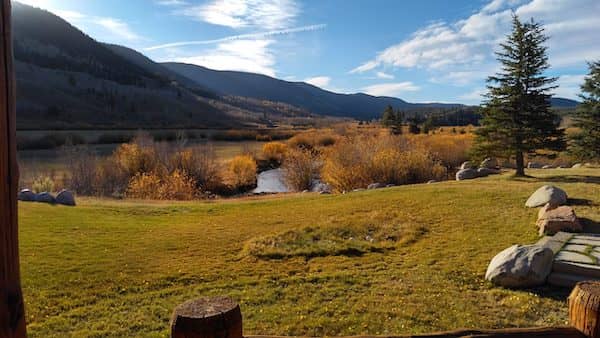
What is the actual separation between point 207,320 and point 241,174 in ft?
101

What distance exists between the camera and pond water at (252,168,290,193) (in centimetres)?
3014

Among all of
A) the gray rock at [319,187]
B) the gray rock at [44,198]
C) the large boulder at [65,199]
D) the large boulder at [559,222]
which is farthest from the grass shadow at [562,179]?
the gray rock at [44,198]

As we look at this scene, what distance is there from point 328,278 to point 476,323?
2.67 m

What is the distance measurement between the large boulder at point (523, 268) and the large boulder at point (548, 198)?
460 cm

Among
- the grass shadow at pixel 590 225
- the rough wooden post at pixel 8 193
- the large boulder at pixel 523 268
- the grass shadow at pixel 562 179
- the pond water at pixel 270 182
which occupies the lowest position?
the pond water at pixel 270 182

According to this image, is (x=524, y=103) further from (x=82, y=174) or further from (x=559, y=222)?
(x=82, y=174)

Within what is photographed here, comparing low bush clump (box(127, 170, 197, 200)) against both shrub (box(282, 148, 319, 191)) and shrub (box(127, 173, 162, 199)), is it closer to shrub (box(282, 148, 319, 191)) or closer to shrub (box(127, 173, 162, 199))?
shrub (box(127, 173, 162, 199))

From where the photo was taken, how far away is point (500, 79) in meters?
18.2

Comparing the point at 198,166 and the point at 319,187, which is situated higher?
the point at 198,166

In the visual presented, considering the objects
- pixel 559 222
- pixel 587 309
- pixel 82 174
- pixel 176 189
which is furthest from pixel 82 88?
pixel 587 309

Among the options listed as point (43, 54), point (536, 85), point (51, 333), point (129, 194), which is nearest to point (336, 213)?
point (51, 333)

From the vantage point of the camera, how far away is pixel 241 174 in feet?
106

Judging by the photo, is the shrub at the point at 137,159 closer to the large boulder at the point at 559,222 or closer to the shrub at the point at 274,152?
the shrub at the point at 274,152

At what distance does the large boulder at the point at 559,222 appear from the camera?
912cm
